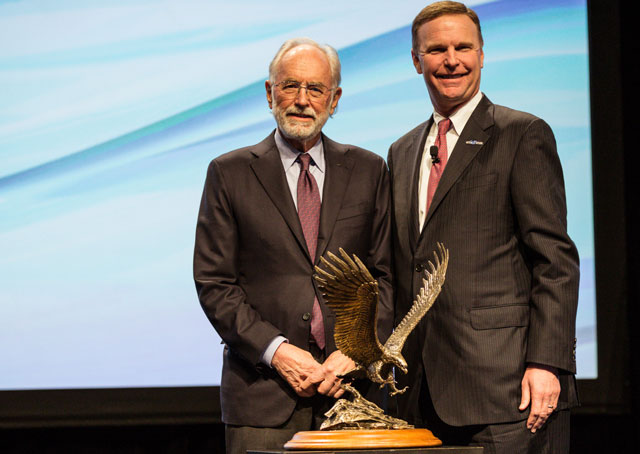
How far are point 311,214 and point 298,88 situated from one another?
42 centimetres

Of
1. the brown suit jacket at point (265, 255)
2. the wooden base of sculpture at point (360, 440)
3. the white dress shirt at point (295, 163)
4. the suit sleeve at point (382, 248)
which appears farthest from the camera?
the white dress shirt at point (295, 163)

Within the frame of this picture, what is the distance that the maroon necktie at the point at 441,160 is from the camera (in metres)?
2.67

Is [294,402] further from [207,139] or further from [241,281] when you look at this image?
[207,139]

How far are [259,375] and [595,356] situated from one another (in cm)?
206

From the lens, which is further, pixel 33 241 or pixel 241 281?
pixel 33 241

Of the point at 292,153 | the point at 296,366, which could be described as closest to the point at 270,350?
the point at 296,366

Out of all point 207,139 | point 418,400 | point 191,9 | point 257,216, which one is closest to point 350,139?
point 207,139

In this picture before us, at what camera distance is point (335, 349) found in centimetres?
254

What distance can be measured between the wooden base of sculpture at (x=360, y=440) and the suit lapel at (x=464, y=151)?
71cm

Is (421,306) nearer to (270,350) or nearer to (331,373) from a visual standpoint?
(331,373)

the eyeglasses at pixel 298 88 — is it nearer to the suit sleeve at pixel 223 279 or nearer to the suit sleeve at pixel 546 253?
the suit sleeve at pixel 223 279

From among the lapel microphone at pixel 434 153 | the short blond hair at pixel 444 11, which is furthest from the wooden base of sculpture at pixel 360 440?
the short blond hair at pixel 444 11

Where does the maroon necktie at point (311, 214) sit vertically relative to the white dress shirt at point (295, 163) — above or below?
below

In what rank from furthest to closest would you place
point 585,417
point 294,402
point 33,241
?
point 585,417, point 33,241, point 294,402
